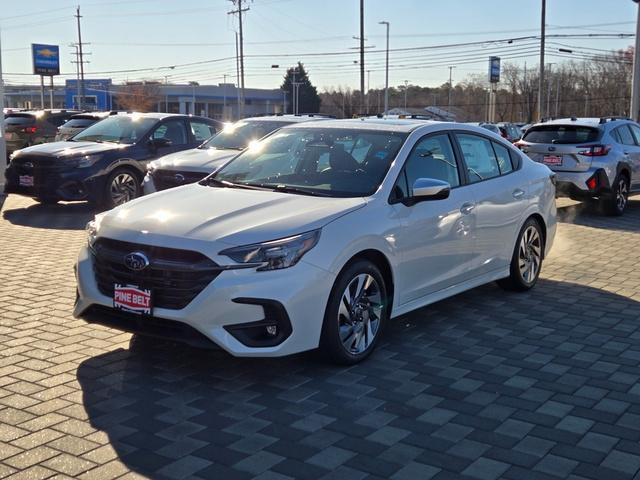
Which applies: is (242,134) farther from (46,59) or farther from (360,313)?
(46,59)

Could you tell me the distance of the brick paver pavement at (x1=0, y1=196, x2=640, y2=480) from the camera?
3586 millimetres

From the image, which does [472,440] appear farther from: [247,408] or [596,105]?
[596,105]

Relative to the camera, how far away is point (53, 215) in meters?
11.8

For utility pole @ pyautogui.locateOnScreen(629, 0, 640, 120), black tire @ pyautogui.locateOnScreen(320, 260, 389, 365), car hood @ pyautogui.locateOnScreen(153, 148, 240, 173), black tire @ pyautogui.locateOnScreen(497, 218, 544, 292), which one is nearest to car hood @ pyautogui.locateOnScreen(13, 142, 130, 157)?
car hood @ pyautogui.locateOnScreen(153, 148, 240, 173)

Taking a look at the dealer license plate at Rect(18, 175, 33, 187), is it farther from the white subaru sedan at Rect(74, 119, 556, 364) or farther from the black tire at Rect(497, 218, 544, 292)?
the black tire at Rect(497, 218, 544, 292)

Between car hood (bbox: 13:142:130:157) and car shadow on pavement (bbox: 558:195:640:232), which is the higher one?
car hood (bbox: 13:142:130:157)

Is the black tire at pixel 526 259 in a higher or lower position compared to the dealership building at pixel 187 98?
lower

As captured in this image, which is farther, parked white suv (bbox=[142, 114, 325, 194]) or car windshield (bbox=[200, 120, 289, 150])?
car windshield (bbox=[200, 120, 289, 150])

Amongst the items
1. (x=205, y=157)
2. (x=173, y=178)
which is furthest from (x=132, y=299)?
(x=205, y=157)

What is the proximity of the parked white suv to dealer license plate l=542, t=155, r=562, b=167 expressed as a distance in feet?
14.3

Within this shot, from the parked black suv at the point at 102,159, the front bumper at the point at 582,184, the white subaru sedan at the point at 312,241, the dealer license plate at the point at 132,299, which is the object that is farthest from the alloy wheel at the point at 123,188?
the dealer license plate at the point at 132,299

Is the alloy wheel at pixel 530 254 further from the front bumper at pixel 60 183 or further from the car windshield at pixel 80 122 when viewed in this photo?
the car windshield at pixel 80 122

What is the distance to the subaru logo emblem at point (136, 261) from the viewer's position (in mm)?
4453

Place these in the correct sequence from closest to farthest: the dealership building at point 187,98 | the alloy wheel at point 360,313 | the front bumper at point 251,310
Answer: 1. the front bumper at point 251,310
2. the alloy wheel at point 360,313
3. the dealership building at point 187,98
